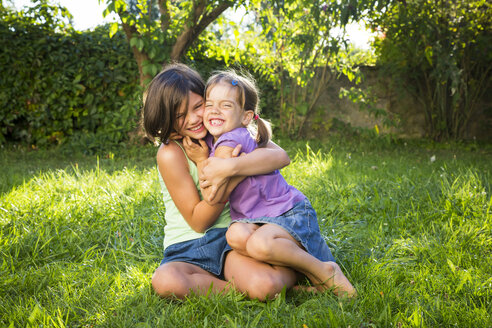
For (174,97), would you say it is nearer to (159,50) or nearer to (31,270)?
(31,270)

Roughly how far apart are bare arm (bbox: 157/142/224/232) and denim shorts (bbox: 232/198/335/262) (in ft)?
0.72

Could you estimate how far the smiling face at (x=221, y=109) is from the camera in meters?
1.95

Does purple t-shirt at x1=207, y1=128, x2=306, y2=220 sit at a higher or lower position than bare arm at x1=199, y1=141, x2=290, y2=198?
lower

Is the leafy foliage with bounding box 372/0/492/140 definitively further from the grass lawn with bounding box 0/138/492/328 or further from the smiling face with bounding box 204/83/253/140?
the smiling face with bounding box 204/83/253/140

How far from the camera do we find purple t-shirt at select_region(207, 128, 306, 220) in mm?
1935

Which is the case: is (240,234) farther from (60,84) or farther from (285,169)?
(60,84)

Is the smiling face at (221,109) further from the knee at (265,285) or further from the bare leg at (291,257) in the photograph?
the knee at (265,285)

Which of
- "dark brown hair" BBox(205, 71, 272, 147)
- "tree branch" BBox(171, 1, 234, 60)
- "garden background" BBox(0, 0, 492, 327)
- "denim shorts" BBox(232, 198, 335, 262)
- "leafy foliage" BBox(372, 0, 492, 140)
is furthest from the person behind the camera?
"leafy foliage" BBox(372, 0, 492, 140)

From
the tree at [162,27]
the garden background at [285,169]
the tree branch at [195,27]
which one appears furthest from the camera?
the tree branch at [195,27]

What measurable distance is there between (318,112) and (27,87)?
15.4ft

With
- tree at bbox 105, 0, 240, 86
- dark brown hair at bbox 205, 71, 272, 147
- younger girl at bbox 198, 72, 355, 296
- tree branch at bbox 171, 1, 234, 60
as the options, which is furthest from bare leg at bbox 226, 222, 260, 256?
tree branch at bbox 171, 1, 234, 60

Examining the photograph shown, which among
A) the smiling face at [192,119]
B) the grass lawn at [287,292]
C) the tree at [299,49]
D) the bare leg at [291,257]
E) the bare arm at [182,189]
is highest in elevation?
the tree at [299,49]

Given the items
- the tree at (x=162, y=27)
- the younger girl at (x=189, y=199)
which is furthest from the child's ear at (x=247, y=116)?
the tree at (x=162, y=27)

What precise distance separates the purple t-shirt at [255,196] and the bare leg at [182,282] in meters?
0.32
